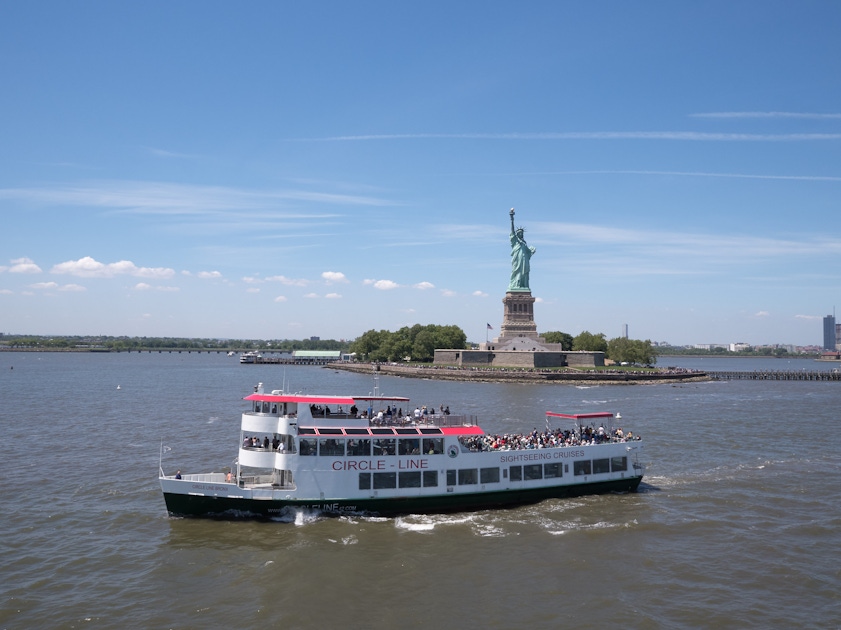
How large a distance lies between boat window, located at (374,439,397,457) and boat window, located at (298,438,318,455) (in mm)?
2484

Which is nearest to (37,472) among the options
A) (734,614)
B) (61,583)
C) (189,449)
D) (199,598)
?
(189,449)

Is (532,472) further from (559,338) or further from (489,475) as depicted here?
(559,338)

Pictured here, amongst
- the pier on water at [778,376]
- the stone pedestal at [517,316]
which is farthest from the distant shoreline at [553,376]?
the stone pedestal at [517,316]

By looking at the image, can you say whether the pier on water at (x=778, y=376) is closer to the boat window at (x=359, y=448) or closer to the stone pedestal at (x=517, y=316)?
the stone pedestal at (x=517, y=316)

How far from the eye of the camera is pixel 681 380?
10875 cm

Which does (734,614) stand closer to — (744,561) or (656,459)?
(744,561)

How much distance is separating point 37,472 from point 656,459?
34830 millimetres

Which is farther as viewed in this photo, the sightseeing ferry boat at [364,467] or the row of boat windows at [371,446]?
the row of boat windows at [371,446]

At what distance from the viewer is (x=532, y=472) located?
29.2m

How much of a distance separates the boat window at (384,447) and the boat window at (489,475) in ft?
13.6

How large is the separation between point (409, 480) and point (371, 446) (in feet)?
7.45

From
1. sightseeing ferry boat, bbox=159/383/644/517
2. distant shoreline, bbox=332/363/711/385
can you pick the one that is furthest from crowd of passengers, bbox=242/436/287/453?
distant shoreline, bbox=332/363/711/385

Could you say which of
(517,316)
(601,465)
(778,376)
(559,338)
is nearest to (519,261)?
(517,316)

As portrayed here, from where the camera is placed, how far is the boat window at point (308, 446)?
84.6ft
